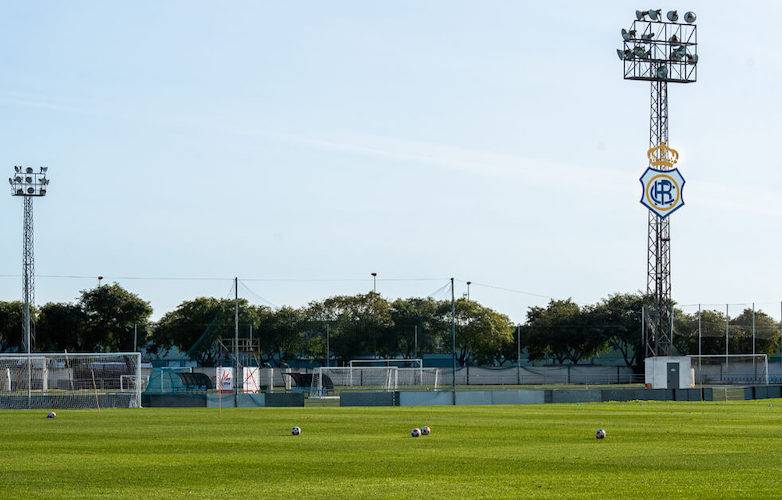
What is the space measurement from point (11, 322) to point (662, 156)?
6815 centimetres

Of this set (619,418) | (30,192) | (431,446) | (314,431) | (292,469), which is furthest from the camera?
(30,192)

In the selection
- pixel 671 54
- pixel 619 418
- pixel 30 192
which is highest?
pixel 671 54

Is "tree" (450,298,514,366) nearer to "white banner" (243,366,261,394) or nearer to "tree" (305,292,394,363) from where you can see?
"tree" (305,292,394,363)

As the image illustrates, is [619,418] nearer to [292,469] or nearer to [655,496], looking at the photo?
[292,469]

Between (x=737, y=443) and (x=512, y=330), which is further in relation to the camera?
(x=512, y=330)

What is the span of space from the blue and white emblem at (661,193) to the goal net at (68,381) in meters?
37.9

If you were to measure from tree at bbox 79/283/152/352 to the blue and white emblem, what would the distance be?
189 feet

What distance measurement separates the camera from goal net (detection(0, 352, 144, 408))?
56.7 m

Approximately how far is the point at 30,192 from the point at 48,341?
1269 inches

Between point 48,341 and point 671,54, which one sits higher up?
point 671,54

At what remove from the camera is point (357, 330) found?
376 feet

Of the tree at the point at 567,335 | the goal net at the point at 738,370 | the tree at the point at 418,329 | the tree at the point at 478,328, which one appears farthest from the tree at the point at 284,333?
the goal net at the point at 738,370

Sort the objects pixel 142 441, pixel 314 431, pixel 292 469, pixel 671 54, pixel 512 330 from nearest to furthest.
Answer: pixel 292 469, pixel 142 441, pixel 314 431, pixel 671 54, pixel 512 330

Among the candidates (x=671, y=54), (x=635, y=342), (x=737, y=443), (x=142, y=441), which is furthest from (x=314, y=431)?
(x=635, y=342)
